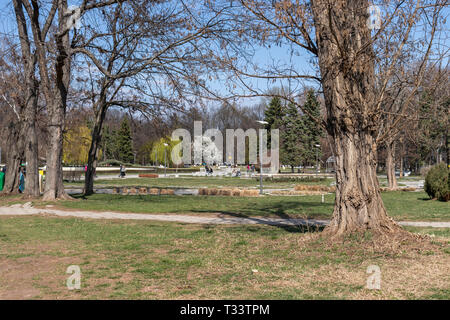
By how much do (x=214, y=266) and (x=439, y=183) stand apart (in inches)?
650

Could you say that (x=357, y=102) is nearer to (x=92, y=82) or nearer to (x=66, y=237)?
(x=66, y=237)

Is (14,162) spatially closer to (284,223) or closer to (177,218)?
(177,218)

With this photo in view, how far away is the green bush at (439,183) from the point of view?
1966 centimetres

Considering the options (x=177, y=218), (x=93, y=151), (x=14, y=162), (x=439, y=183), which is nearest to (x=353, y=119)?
(x=177, y=218)

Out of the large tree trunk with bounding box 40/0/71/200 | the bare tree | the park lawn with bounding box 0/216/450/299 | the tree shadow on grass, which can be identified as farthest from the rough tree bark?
the bare tree

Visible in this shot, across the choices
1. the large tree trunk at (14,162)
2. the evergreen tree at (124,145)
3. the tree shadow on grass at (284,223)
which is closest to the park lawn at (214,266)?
the tree shadow on grass at (284,223)

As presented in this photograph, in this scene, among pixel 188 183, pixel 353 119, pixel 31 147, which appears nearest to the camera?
pixel 353 119

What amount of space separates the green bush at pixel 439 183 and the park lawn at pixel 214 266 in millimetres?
10716

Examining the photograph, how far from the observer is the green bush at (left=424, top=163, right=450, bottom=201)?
19658mm

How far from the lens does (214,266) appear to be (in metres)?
6.71

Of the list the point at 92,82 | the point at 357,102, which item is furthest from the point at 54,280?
the point at 92,82

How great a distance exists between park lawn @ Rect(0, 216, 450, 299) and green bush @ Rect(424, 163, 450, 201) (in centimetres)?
1072

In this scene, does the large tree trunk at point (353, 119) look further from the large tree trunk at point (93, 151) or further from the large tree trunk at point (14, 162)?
the large tree trunk at point (14, 162)
